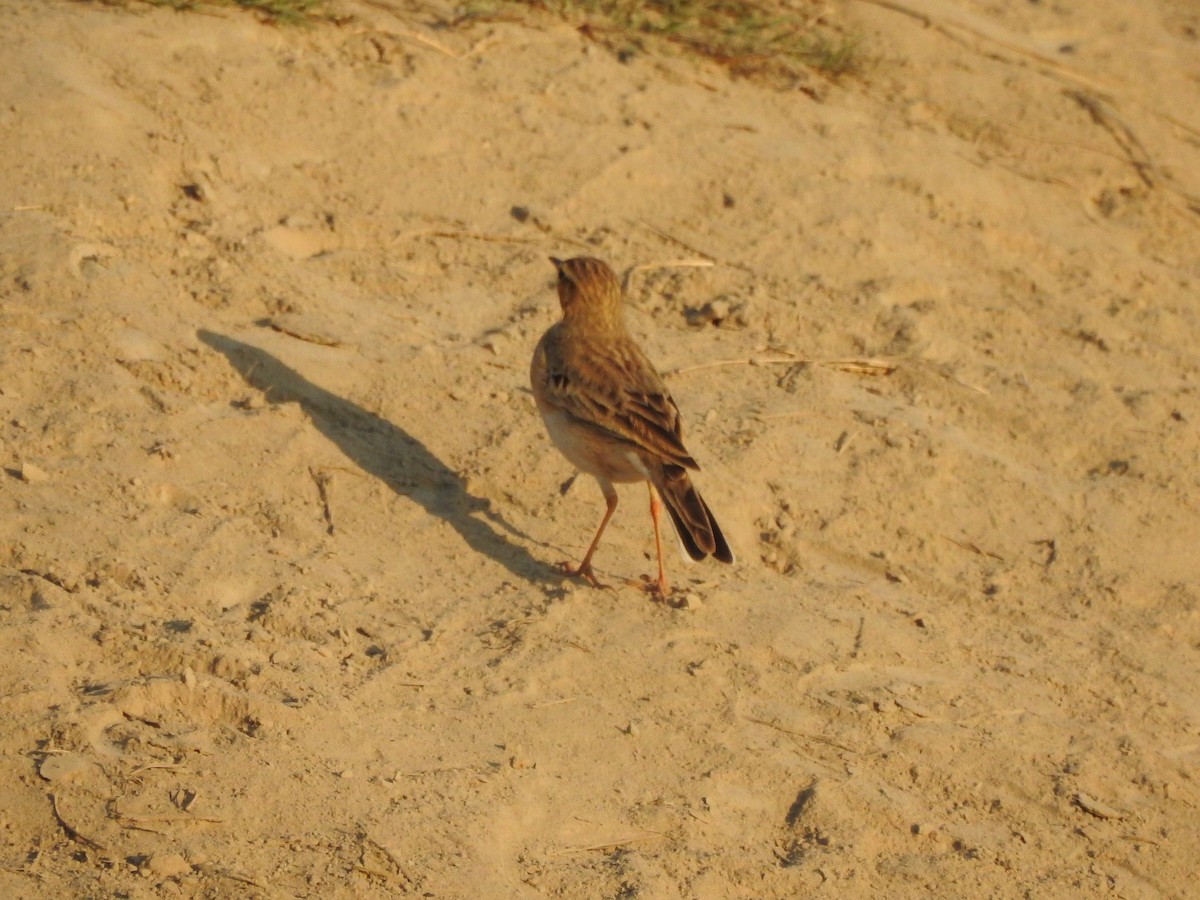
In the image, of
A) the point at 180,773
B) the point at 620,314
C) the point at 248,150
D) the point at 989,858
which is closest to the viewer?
the point at 180,773

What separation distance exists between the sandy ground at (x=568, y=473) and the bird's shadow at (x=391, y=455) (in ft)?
0.07

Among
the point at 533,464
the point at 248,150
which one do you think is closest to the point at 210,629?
the point at 533,464

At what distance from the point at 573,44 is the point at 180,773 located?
5.77 metres

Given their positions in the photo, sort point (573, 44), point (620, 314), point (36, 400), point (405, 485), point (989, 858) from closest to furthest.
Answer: point (989, 858)
point (36, 400)
point (405, 485)
point (620, 314)
point (573, 44)

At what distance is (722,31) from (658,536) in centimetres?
446

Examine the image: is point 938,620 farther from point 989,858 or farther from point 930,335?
point 930,335

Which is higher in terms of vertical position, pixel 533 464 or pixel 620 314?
pixel 620 314

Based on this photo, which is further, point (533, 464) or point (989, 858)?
point (533, 464)

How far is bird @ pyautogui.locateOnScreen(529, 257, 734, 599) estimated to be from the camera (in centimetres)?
611

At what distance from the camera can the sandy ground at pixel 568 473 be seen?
4.95 metres

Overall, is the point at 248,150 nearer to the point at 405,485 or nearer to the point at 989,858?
the point at 405,485

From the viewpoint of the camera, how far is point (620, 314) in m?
7.22

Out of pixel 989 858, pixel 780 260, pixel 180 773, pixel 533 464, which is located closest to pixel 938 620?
pixel 989 858

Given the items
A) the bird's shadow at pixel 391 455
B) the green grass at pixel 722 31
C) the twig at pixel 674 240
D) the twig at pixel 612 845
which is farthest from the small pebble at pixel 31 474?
the green grass at pixel 722 31
